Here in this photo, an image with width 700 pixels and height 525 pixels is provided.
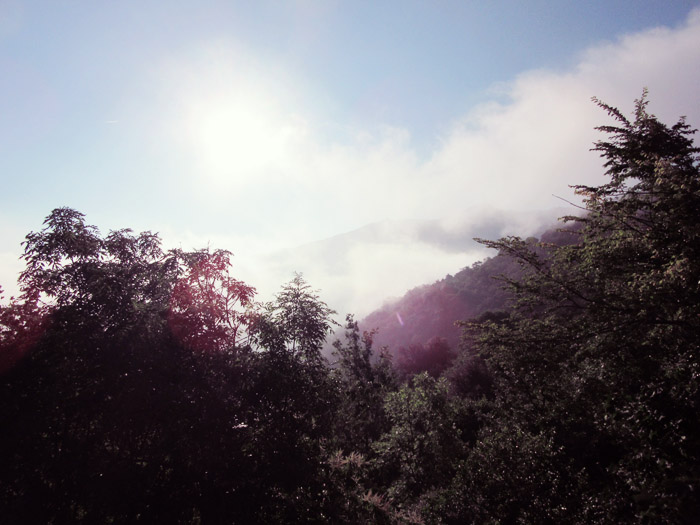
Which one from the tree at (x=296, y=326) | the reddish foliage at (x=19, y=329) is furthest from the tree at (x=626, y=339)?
the reddish foliage at (x=19, y=329)

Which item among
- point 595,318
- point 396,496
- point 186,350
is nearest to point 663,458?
point 595,318

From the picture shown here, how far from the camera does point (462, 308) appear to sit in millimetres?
98000

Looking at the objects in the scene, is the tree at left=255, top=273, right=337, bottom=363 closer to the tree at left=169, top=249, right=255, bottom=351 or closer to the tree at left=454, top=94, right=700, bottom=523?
the tree at left=169, top=249, right=255, bottom=351

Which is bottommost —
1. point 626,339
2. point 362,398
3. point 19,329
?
point 362,398

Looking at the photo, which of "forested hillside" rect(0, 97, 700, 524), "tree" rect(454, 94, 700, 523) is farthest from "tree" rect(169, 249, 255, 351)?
"tree" rect(454, 94, 700, 523)

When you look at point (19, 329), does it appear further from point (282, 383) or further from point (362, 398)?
point (362, 398)

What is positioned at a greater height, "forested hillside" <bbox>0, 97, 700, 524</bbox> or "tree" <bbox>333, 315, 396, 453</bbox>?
"forested hillside" <bbox>0, 97, 700, 524</bbox>

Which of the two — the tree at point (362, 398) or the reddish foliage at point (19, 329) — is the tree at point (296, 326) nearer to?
the reddish foliage at point (19, 329)

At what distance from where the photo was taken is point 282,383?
6641 mm

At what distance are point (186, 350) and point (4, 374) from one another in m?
2.70

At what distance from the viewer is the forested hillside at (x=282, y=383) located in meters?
5.16

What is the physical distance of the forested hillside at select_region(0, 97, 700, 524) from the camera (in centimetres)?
516

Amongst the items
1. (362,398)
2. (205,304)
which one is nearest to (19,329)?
(205,304)

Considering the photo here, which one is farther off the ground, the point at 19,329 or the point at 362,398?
the point at 19,329
